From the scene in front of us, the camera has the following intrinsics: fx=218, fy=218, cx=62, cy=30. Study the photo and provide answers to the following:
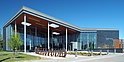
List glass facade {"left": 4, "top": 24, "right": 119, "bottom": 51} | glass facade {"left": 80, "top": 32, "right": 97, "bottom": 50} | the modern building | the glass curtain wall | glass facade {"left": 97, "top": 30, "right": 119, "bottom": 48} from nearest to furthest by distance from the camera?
the glass curtain wall → the modern building → glass facade {"left": 4, "top": 24, "right": 119, "bottom": 51} → glass facade {"left": 80, "top": 32, "right": 97, "bottom": 50} → glass facade {"left": 97, "top": 30, "right": 119, "bottom": 48}

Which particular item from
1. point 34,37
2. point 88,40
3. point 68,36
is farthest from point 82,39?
point 34,37

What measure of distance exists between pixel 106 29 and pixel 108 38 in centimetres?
316

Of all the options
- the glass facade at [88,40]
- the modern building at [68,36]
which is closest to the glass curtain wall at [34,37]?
the modern building at [68,36]

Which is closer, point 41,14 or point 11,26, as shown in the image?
point 41,14

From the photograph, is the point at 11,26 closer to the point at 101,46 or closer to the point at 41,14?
the point at 41,14

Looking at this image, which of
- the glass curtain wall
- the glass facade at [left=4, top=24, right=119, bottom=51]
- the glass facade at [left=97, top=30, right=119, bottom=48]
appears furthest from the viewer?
the glass facade at [left=97, top=30, right=119, bottom=48]

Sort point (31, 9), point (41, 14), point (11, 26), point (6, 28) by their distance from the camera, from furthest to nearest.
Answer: point (6, 28)
point (11, 26)
point (41, 14)
point (31, 9)

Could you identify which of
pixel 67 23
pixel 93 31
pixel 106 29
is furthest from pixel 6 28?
pixel 106 29

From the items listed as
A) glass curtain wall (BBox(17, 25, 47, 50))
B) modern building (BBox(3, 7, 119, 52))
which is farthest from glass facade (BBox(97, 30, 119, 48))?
glass curtain wall (BBox(17, 25, 47, 50))

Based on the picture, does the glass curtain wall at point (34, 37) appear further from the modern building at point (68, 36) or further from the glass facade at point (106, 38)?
the glass facade at point (106, 38)

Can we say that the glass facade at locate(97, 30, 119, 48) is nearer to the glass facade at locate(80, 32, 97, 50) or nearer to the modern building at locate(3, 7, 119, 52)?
the modern building at locate(3, 7, 119, 52)

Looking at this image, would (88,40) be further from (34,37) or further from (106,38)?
(34,37)

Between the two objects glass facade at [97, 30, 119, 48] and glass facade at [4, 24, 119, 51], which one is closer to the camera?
glass facade at [4, 24, 119, 51]

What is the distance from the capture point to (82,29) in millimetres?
67312
